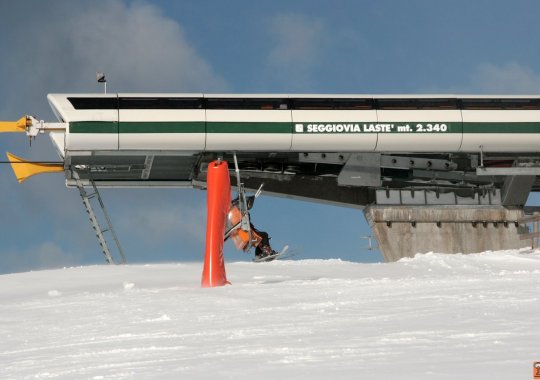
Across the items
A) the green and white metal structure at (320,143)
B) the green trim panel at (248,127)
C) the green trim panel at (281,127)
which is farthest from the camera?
the green trim panel at (248,127)

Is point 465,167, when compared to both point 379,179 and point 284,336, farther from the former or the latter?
point 284,336

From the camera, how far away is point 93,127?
97.2ft

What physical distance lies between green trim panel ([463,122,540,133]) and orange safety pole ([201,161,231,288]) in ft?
53.2

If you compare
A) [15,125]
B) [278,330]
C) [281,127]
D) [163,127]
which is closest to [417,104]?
[281,127]

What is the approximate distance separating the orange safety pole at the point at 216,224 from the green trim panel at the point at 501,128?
53.2 feet

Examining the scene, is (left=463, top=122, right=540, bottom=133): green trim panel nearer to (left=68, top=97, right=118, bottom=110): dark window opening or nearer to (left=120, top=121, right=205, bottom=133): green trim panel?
(left=120, top=121, right=205, bottom=133): green trim panel

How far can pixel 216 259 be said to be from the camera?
55.2 ft

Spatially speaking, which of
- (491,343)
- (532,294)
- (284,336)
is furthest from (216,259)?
(491,343)

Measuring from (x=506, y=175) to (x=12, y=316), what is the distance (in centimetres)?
2404

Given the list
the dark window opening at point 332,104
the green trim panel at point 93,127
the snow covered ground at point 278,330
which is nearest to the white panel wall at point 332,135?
the dark window opening at point 332,104

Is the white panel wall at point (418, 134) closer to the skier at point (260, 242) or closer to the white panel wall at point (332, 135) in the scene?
the white panel wall at point (332, 135)

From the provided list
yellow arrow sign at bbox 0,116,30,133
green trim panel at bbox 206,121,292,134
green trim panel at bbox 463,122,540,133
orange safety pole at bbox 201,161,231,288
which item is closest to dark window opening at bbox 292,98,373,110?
green trim panel at bbox 206,121,292,134

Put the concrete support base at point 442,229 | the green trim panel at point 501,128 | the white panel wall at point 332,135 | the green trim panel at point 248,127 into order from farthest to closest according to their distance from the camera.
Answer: the concrete support base at point 442,229, the green trim panel at point 501,128, the white panel wall at point 332,135, the green trim panel at point 248,127

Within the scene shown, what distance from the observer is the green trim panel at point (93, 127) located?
29484 millimetres
